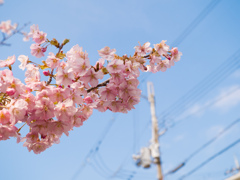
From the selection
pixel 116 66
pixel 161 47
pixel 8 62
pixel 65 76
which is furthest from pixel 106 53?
pixel 8 62

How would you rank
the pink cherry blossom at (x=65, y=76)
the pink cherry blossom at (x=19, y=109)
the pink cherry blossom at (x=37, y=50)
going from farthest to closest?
the pink cherry blossom at (x=37, y=50) → the pink cherry blossom at (x=65, y=76) → the pink cherry blossom at (x=19, y=109)

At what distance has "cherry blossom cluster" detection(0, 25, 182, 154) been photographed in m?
1.25

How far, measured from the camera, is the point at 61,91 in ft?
4.30

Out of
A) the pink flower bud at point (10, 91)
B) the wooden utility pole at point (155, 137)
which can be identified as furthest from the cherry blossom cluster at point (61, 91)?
the wooden utility pole at point (155, 137)

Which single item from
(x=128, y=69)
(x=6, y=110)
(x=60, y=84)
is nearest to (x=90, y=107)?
(x=60, y=84)

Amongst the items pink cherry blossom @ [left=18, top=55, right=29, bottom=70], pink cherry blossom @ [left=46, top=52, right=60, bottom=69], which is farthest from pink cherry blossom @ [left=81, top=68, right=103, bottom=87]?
pink cherry blossom @ [left=18, top=55, right=29, bottom=70]

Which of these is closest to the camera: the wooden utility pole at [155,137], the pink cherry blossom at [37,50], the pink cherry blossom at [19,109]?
the pink cherry blossom at [19,109]

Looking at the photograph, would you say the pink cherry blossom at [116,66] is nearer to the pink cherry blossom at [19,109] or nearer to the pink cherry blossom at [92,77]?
the pink cherry blossom at [92,77]

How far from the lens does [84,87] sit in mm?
1361

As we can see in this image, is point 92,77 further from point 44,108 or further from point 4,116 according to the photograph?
point 4,116

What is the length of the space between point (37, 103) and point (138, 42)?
823 mm

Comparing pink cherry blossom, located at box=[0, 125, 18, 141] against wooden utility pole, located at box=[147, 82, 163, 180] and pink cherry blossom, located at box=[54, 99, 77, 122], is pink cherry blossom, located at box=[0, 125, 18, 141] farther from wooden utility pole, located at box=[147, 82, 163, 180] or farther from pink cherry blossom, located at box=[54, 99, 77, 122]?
wooden utility pole, located at box=[147, 82, 163, 180]

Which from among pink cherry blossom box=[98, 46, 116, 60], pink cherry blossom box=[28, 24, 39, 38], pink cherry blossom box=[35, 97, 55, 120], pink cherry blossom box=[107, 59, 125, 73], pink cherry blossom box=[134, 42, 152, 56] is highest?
pink cherry blossom box=[28, 24, 39, 38]

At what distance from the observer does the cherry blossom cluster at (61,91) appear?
49.2 inches
